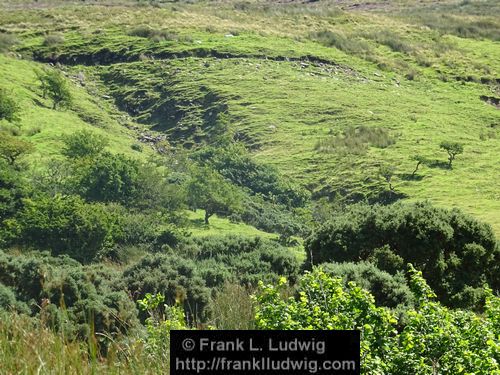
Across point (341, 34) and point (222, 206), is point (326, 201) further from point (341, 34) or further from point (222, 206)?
point (341, 34)

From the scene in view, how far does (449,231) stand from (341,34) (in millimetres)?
61635

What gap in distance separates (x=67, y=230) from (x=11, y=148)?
10598mm

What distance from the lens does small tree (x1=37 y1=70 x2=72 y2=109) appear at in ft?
182

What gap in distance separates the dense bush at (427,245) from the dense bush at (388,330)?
1192 centimetres

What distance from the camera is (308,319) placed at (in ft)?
26.9

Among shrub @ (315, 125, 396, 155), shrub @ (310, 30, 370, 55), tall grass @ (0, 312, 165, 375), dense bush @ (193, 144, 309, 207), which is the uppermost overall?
tall grass @ (0, 312, 165, 375)

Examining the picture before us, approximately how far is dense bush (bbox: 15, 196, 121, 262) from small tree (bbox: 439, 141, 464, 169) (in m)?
23.4

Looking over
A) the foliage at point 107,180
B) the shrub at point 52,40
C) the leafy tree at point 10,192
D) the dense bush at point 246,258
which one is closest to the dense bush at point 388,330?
the dense bush at point 246,258

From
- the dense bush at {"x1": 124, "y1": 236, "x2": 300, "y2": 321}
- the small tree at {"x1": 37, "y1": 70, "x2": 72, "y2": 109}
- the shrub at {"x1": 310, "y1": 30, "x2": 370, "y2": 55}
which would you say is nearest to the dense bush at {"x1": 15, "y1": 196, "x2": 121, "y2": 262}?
the dense bush at {"x1": 124, "y1": 236, "x2": 300, "y2": 321}

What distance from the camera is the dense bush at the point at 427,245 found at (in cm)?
2145

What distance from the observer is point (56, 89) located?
5547 centimetres

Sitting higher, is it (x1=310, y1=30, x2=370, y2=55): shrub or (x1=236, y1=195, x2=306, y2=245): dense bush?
(x1=310, y1=30, x2=370, y2=55): shrub

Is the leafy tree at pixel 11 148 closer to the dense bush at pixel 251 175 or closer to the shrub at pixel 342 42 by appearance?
the dense bush at pixel 251 175

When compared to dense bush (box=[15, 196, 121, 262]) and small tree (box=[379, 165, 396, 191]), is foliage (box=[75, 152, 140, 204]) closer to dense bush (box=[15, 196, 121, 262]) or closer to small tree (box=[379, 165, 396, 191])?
dense bush (box=[15, 196, 121, 262])
